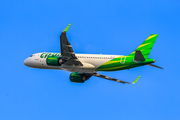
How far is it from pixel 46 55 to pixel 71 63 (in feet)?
22.2

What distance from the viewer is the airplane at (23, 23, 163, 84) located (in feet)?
→ 155

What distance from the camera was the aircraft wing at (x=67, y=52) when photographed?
45.2 meters

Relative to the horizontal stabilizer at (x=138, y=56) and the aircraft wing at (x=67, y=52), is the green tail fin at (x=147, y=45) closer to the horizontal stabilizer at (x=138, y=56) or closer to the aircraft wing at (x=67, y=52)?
the horizontal stabilizer at (x=138, y=56)

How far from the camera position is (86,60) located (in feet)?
173

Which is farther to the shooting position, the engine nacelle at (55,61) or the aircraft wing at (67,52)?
the engine nacelle at (55,61)

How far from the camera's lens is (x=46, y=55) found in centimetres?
5581

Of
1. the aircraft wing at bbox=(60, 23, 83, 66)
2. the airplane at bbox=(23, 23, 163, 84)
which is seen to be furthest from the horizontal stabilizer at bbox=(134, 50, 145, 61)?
the aircraft wing at bbox=(60, 23, 83, 66)

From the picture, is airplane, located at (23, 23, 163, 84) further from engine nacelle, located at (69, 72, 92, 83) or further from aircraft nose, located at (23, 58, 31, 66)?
aircraft nose, located at (23, 58, 31, 66)

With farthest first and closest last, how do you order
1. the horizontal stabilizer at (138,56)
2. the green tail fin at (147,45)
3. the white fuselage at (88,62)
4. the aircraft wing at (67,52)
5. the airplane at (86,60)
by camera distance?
the white fuselage at (88,62) → the green tail fin at (147,45) → the airplane at (86,60) → the horizontal stabilizer at (138,56) → the aircraft wing at (67,52)

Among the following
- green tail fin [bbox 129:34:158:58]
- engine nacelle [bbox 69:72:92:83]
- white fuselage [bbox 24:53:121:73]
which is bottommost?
engine nacelle [bbox 69:72:92:83]

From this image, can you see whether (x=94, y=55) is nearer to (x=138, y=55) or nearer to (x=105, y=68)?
(x=105, y=68)

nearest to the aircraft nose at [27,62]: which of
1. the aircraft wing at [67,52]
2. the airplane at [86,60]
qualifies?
the airplane at [86,60]

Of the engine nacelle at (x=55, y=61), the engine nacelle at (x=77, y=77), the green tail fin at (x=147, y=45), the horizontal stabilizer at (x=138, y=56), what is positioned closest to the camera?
the horizontal stabilizer at (x=138, y=56)

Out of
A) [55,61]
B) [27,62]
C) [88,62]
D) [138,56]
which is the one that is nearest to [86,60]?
[88,62]
